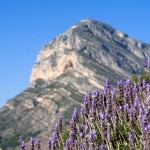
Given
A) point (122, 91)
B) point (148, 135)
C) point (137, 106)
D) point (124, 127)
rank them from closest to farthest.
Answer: point (148, 135)
point (137, 106)
point (124, 127)
point (122, 91)

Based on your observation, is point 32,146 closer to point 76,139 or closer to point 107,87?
point 76,139

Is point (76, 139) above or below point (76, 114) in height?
below

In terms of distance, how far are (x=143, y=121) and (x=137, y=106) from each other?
2410 millimetres

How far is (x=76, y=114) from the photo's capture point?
39.3ft

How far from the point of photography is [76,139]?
11.5 metres

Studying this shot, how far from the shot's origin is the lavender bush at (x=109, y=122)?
403 inches

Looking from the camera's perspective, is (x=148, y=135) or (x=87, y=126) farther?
(x=87, y=126)

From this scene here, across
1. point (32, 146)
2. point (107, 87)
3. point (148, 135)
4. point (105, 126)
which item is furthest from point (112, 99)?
point (148, 135)

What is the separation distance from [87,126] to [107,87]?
1.62 meters

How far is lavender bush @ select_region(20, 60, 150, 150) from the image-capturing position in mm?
10247

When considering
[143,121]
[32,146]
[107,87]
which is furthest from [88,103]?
[143,121]

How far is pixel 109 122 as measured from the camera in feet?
36.6

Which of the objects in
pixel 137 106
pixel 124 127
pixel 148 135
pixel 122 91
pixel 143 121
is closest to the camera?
pixel 148 135

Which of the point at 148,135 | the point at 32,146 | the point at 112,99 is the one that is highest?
the point at 112,99
